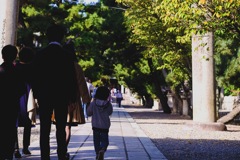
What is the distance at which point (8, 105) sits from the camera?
4723mm

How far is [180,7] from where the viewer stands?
260 inches

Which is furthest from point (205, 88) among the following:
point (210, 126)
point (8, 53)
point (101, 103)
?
point (8, 53)

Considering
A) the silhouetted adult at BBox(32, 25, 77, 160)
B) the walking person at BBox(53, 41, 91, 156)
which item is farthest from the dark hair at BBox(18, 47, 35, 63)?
the silhouetted adult at BBox(32, 25, 77, 160)

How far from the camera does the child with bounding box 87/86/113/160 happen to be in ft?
19.6

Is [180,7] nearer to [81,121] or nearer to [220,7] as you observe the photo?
[220,7]

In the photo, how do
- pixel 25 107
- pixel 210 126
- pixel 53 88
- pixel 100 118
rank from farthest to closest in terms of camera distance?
pixel 210 126 < pixel 25 107 < pixel 100 118 < pixel 53 88

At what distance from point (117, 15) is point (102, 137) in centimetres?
2131

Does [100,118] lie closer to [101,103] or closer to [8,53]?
[101,103]

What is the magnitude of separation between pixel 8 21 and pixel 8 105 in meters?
2.14

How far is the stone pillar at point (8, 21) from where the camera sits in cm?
636

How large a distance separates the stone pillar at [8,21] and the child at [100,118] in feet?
5.36

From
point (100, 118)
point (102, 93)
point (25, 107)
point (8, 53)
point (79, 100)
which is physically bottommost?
point (100, 118)

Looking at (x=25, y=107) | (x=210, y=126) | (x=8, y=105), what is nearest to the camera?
(x=8, y=105)

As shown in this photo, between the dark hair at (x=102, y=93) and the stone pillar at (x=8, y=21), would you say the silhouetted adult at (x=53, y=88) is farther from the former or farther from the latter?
the stone pillar at (x=8, y=21)
